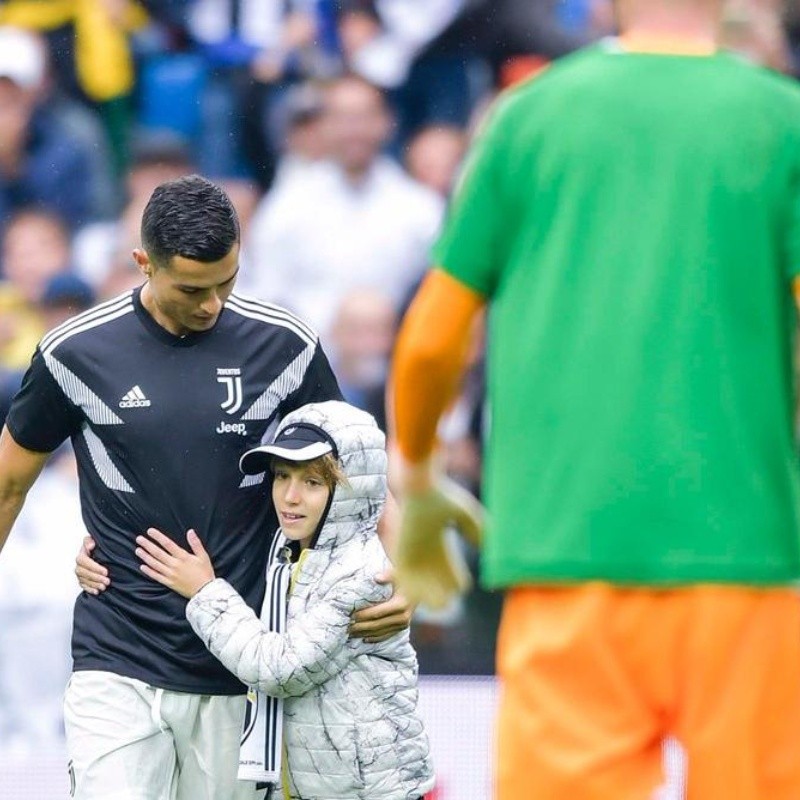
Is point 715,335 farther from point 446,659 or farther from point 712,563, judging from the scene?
point 446,659

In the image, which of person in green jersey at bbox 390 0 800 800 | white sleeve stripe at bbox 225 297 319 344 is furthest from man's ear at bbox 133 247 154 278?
person in green jersey at bbox 390 0 800 800

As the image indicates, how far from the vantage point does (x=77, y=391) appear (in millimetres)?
4461

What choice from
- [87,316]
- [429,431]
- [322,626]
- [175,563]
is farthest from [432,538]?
[87,316]

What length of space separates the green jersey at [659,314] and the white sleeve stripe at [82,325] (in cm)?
187

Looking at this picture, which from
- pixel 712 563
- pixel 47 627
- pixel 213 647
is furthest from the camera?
pixel 47 627

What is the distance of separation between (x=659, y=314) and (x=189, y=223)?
1.76 metres

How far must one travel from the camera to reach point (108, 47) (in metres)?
7.63

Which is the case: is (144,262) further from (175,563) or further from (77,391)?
(175,563)

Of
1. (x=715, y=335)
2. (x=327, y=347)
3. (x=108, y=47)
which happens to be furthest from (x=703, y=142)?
(x=108, y=47)

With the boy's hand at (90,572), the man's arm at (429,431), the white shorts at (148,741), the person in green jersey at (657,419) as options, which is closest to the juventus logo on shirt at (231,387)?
the boy's hand at (90,572)

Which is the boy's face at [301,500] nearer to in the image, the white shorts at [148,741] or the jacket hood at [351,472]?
the jacket hood at [351,472]

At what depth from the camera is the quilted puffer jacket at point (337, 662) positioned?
4277mm

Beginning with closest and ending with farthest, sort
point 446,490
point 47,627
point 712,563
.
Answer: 1. point 712,563
2. point 446,490
3. point 47,627

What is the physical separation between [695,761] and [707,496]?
38cm
